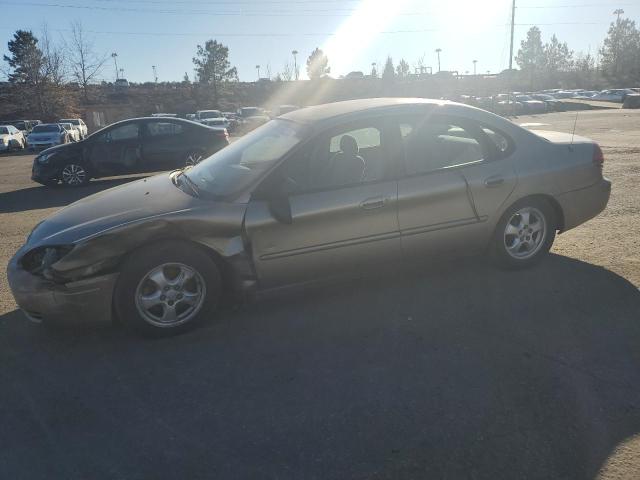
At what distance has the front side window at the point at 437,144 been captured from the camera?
4.36 m

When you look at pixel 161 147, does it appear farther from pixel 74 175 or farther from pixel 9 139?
pixel 9 139

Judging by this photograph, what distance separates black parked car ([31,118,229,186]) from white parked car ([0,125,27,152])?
2035 centimetres

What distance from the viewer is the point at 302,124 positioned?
14.3 feet

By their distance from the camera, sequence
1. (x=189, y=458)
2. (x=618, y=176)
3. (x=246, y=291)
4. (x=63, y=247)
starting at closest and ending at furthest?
(x=189, y=458)
(x=63, y=247)
(x=246, y=291)
(x=618, y=176)

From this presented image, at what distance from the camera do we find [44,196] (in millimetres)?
11234

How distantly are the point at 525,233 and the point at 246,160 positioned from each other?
98.5 inches

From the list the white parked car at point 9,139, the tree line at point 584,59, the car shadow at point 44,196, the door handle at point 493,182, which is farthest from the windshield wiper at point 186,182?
the tree line at point 584,59

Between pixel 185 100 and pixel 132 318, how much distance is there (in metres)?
76.2

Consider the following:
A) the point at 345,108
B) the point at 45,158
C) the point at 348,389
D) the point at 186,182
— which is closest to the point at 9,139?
the point at 45,158

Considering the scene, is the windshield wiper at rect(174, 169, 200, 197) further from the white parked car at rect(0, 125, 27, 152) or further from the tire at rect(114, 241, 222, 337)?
the white parked car at rect(0, 125, 27, 152)

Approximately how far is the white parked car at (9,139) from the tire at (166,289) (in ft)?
100

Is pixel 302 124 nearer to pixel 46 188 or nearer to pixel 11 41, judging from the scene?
pixel 46 188

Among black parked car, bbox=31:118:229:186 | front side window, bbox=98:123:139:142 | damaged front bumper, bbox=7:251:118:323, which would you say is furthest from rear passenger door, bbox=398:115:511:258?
front side window, bbox=98:123:139:142

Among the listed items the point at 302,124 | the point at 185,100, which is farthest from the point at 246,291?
the point at 185,100
